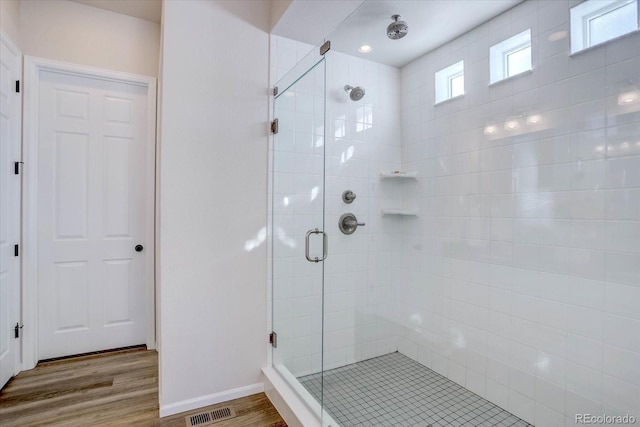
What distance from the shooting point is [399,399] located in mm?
1875

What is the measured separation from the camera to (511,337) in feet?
6.27

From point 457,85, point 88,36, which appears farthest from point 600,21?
point 88,36

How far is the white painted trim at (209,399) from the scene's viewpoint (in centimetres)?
189

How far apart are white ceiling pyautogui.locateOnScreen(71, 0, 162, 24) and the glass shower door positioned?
135cm

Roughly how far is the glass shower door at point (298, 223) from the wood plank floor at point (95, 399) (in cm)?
35

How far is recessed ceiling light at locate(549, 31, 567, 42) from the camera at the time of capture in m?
1.69

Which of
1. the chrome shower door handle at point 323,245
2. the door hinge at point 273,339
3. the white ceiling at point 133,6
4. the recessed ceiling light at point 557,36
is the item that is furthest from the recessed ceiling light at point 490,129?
the white ceiling at point 133,6

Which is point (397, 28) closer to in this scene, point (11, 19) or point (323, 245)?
point (323, 245)

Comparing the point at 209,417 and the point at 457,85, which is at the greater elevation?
the point at 457,85

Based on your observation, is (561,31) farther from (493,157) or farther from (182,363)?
(182,363)

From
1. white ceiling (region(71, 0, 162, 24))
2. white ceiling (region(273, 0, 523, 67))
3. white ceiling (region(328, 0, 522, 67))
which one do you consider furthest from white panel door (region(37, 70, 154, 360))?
white ceiling (region(328, 0, 522, 67))

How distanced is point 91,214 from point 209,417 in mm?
1873

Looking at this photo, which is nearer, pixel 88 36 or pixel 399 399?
pixel 399 399

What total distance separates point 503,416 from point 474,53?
221 centimetres
